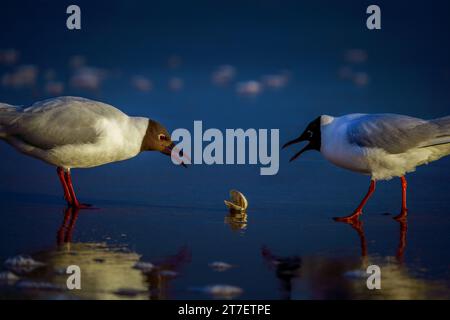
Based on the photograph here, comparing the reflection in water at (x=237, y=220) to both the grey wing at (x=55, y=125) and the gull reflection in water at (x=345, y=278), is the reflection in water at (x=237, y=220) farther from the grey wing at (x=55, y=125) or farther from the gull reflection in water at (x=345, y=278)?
the grey wing at (x=55, y=125)

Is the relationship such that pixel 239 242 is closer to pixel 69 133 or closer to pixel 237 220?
pixel 237 220

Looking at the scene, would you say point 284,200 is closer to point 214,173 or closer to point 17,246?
point 214,173

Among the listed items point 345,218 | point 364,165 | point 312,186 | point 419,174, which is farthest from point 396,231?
point 419,174

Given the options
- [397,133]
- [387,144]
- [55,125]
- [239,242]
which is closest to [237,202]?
[239,242]

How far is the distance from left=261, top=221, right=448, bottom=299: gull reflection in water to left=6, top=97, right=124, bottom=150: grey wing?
8.16 feet

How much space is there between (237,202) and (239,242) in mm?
1340

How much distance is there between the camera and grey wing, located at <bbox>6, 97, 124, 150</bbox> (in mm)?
7496

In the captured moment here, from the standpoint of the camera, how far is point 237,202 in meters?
7.50

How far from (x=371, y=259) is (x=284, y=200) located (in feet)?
7.68

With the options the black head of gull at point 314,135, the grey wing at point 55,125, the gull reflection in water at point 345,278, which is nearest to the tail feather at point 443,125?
the black head of gull at point 314,135

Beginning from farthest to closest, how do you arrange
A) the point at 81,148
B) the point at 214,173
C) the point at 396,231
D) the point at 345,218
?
1. the point at 214,173
2. the point at 81,148
3. the point at 345,218
4. the point at 396,231

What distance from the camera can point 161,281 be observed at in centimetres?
504

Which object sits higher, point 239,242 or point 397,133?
point 397,133
